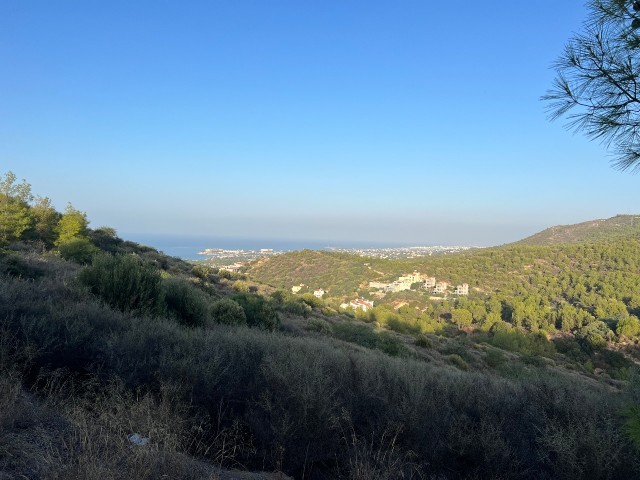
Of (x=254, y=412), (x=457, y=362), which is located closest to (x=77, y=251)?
(x=457, y=362)

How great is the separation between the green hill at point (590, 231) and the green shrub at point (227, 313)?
7069 centimetres

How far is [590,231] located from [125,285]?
86045 mm

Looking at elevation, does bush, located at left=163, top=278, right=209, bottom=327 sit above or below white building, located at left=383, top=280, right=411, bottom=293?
above

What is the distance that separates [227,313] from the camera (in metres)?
11.9

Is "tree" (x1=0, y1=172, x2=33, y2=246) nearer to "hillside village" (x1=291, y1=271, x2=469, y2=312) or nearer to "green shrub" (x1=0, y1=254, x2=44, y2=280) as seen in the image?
"green shrub" (x1=0, y1=254, x2=44, y2=280)

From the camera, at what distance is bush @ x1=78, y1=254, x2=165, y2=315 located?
8.70 metres

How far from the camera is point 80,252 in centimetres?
2027

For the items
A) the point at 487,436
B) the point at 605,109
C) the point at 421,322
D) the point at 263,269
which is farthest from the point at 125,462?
the point at 263,269

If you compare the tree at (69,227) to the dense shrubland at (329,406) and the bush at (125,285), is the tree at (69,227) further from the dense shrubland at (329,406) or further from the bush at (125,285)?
the dense shrubland at (329,406)

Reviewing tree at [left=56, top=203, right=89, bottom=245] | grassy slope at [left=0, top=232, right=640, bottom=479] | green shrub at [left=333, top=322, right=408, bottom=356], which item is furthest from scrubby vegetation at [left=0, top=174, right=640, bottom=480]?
tree at [left=56, top=203, right=89, bottom=245]

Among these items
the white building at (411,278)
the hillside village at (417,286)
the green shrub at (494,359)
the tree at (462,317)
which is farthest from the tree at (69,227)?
the white building at (411,278)

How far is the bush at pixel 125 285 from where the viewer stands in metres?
8.70

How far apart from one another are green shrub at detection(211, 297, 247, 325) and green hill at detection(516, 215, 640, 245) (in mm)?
70695

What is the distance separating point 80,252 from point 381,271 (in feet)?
157
